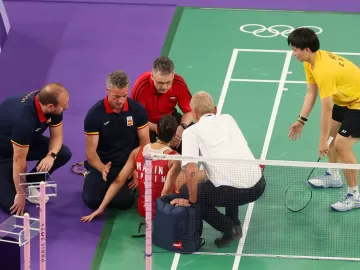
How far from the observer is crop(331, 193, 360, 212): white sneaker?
11673 mm

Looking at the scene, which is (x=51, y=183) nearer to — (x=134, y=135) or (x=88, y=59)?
(x=134, y=135)

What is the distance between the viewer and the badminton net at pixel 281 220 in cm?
1074

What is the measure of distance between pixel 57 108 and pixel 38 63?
174 inches

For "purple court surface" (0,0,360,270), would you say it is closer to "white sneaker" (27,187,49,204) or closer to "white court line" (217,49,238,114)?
"white sneaker" (27,187,49,204)

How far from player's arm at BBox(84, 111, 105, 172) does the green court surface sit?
723 mm

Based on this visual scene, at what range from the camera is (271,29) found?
16.3 metres

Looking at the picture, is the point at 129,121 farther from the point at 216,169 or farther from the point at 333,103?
the point at 333,103

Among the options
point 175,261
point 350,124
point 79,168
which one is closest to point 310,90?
point 350,124

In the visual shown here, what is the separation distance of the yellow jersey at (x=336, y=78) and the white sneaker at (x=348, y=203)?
1111 mm

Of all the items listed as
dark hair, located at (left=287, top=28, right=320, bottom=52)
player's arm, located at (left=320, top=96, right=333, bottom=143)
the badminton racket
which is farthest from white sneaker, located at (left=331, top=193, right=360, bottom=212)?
dark hair, located at (left=287, top=28, right=320, bottom=52)

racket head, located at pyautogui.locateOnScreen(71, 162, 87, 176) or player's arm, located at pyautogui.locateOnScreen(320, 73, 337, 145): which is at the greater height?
player's arm, located at pyautogui.locateOnScreen(320, 73, 337, 145)

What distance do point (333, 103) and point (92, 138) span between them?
3095 millimetres

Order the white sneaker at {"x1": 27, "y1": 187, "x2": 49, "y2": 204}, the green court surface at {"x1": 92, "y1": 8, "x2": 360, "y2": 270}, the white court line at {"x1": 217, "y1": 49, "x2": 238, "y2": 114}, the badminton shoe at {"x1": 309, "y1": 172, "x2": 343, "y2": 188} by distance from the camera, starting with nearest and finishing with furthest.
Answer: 1. the green court surface at {"x1": 92, "y1": 8, "x2": 360, "y2": 270}
2. the white sneaker at {"x1": 27, "y1": 187, "x2": 49, "y2": 204}
3. the badminton shoe at {"x1": 309, "y1": 172, "x2": 343, "y2": 188}
4. the white court line at {"x1": 217, "y1": 49, "x2": 238, "y2": 114}

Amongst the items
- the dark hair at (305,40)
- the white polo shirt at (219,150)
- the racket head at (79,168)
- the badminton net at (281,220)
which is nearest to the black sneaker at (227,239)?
the badminton net at (281,220)
